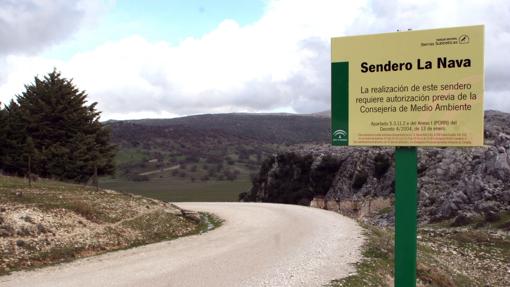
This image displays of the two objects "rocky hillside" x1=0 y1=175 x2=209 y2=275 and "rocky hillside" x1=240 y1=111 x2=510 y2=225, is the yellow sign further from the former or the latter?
"rocky hillside" x1=240 y1=111 x2=510 y2=225

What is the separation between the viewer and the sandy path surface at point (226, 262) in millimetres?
11516

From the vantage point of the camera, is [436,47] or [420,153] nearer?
[436,47]

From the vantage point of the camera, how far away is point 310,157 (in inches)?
2239

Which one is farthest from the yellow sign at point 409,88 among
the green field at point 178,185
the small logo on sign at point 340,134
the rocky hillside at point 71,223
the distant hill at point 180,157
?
the distant hill at point 180,157

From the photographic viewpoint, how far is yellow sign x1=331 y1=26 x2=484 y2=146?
7.67m

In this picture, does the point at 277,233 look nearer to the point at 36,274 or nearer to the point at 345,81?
the point at 36,274

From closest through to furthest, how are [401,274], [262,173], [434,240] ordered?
[401,274], [434,240], [262,173]

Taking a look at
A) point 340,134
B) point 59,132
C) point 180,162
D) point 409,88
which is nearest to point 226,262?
point 340,134

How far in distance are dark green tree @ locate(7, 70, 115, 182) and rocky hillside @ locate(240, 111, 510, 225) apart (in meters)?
18.7

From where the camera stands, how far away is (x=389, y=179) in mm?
43250

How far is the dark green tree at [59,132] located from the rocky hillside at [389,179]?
61.2ft

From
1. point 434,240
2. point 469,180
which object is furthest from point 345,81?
point 469,180

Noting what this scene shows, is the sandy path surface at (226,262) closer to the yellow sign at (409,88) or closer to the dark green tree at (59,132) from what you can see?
the yellow sign at (409,88)

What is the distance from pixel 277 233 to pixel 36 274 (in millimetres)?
9425
